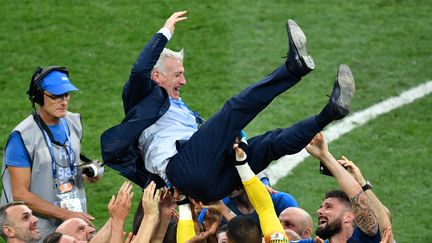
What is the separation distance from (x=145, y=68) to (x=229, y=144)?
0.82m

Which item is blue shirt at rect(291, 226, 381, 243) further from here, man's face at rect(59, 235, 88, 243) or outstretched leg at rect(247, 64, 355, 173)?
man's face at rect(59, 235, 88, 243)

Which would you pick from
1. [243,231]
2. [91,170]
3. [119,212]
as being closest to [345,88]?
[243,231]

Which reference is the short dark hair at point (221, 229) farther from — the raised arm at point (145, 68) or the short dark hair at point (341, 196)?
the raised arm at point (145, 68)

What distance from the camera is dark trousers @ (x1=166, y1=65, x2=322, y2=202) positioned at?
26.7 ft

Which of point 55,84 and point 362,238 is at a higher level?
point 55,84

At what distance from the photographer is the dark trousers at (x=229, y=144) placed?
26.7ft

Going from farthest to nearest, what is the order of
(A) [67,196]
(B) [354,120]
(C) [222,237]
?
(B) [354,120]
(A) [67,196]
(C) [222,237]

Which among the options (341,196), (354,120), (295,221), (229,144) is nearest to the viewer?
(229,144)

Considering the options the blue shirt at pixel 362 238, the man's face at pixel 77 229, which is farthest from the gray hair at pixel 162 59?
the blue shirt at pixel 362 238

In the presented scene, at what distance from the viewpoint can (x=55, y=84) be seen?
9.45 m

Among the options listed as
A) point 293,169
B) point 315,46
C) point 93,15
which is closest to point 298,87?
point 315,46

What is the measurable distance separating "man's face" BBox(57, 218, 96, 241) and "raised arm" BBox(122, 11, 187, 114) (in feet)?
3.35

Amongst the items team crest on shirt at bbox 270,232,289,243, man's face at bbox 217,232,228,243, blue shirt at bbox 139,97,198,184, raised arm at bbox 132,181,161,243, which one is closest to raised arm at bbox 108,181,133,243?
raised arm at bbox 132,181,161,243

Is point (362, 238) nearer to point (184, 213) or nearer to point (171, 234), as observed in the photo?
point (184, 213)
